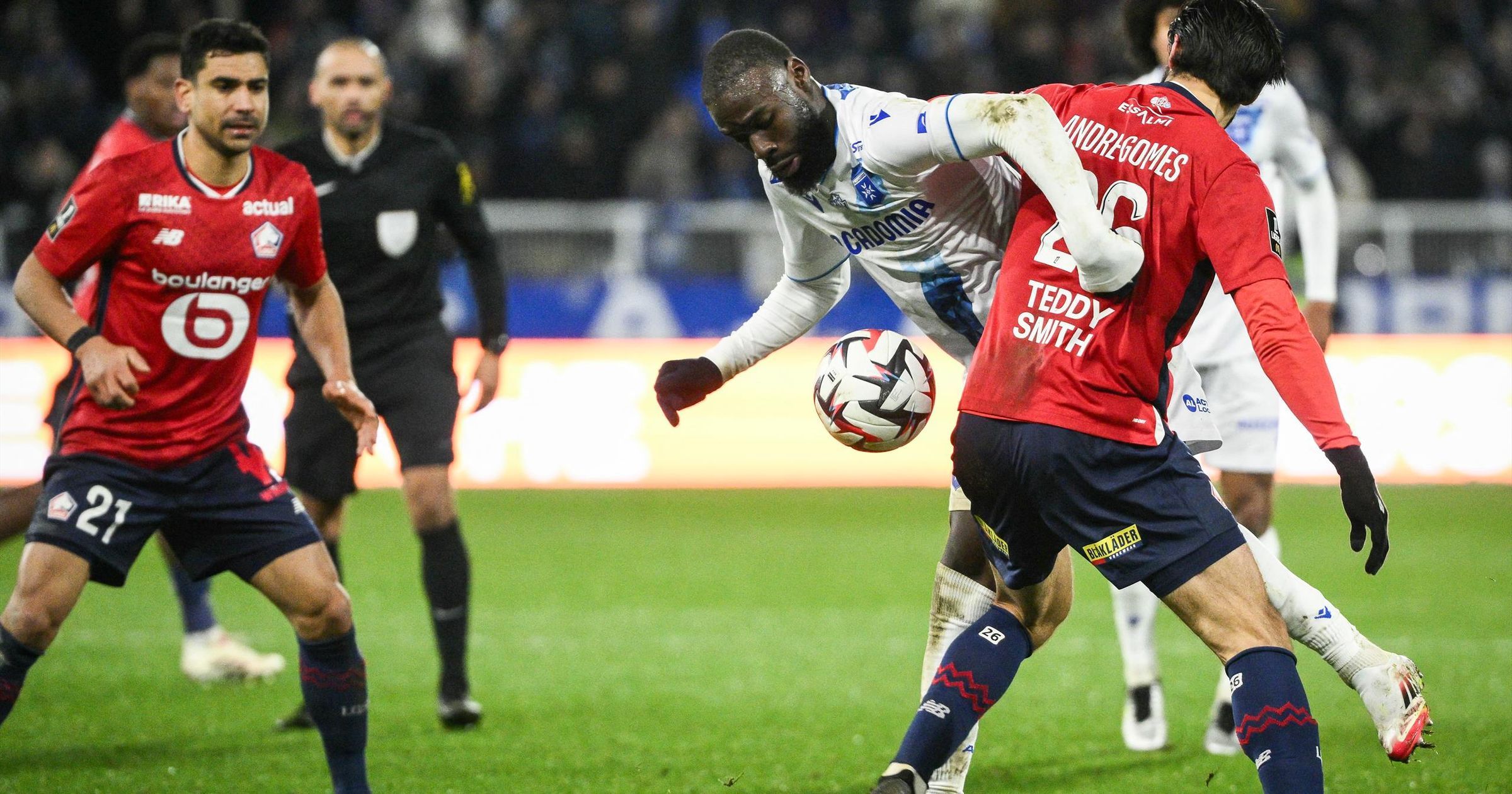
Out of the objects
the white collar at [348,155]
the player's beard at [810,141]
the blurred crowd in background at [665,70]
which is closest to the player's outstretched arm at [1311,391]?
the player's beard at [810,141]

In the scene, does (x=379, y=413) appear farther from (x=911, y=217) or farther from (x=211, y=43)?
(x=911, y=217)

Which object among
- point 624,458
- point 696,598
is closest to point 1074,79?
point 624,458

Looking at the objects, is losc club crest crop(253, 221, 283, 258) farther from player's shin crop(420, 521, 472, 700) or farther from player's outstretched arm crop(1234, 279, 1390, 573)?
player's outstretched arm crop(1234, 279, 1390, 573)

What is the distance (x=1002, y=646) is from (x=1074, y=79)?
13.8m

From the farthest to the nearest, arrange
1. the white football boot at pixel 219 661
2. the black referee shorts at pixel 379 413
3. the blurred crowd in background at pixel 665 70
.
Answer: the blurred crowd in background at pixel 665 70 < the white football boot at pixel 219 661 < the black referee shorts at pixel 379 413

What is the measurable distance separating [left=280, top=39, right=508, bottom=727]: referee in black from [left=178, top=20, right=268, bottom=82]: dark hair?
5.09ft

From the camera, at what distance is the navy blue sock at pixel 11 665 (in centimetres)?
437

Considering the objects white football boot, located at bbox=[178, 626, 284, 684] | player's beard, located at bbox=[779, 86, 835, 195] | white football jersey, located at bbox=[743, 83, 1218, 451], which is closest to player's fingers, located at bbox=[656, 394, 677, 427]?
white football jersey, located at bbox=[743, 83, 1218, 451]

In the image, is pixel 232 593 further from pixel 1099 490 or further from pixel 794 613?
pixel 1099 490

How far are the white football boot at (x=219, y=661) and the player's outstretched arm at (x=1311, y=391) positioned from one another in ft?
16.4

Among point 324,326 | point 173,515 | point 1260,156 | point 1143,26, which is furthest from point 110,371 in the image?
point 1260,156

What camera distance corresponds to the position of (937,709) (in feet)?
13.1

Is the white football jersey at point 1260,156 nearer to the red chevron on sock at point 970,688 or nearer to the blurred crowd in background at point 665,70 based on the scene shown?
the red chevron on sock at point 970,688

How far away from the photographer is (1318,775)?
3.54 metres
